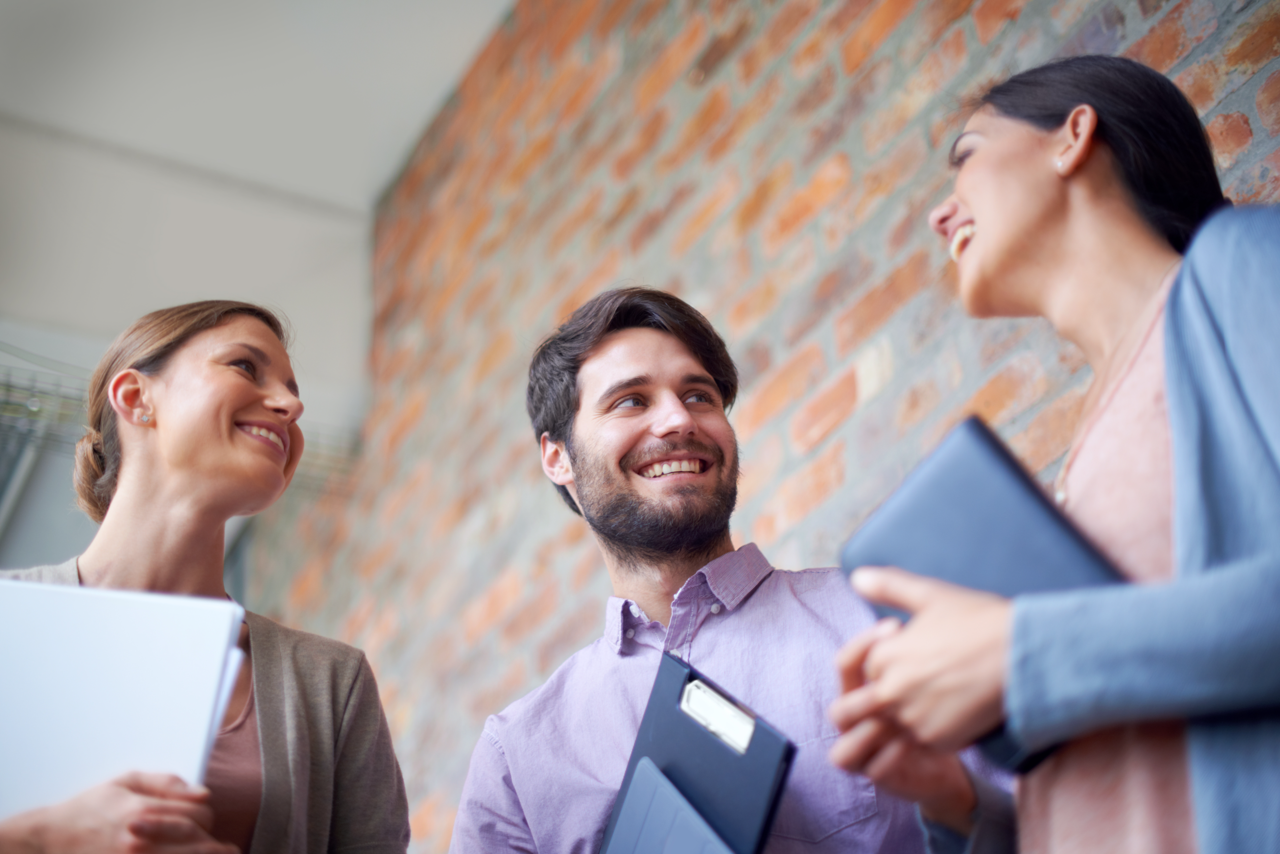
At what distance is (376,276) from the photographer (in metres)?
4.11

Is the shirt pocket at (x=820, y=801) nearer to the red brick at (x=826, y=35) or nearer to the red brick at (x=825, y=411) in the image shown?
the red brick at (x=825, y=411)

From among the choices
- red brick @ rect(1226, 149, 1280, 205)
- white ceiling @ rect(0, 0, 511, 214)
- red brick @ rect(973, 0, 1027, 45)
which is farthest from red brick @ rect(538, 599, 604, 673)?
white ceiling @ rect(0, 0, 511, 214)

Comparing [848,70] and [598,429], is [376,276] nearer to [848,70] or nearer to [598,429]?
[848,70]

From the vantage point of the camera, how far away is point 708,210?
94.9 inches

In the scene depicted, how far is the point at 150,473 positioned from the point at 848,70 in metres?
1.39

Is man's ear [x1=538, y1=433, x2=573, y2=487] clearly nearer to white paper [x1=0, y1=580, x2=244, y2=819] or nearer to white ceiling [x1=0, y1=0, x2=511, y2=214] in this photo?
white paper [x1=0, y1=580, x2=244, y2=819]

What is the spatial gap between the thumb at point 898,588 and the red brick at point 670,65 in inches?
78.2

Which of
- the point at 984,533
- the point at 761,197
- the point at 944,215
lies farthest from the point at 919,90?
the point at 984,533

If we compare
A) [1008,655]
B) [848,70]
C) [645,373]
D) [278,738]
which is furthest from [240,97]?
[1008,655]

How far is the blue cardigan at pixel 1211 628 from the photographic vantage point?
2.23ft

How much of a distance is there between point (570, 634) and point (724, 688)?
1.29 meters

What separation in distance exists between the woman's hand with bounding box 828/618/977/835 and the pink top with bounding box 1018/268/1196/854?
0.08 metres

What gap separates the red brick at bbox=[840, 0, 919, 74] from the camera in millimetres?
1922

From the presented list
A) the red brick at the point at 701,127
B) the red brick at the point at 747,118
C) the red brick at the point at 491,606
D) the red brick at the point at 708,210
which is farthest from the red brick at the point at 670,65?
the red brick at the point at 491,606
